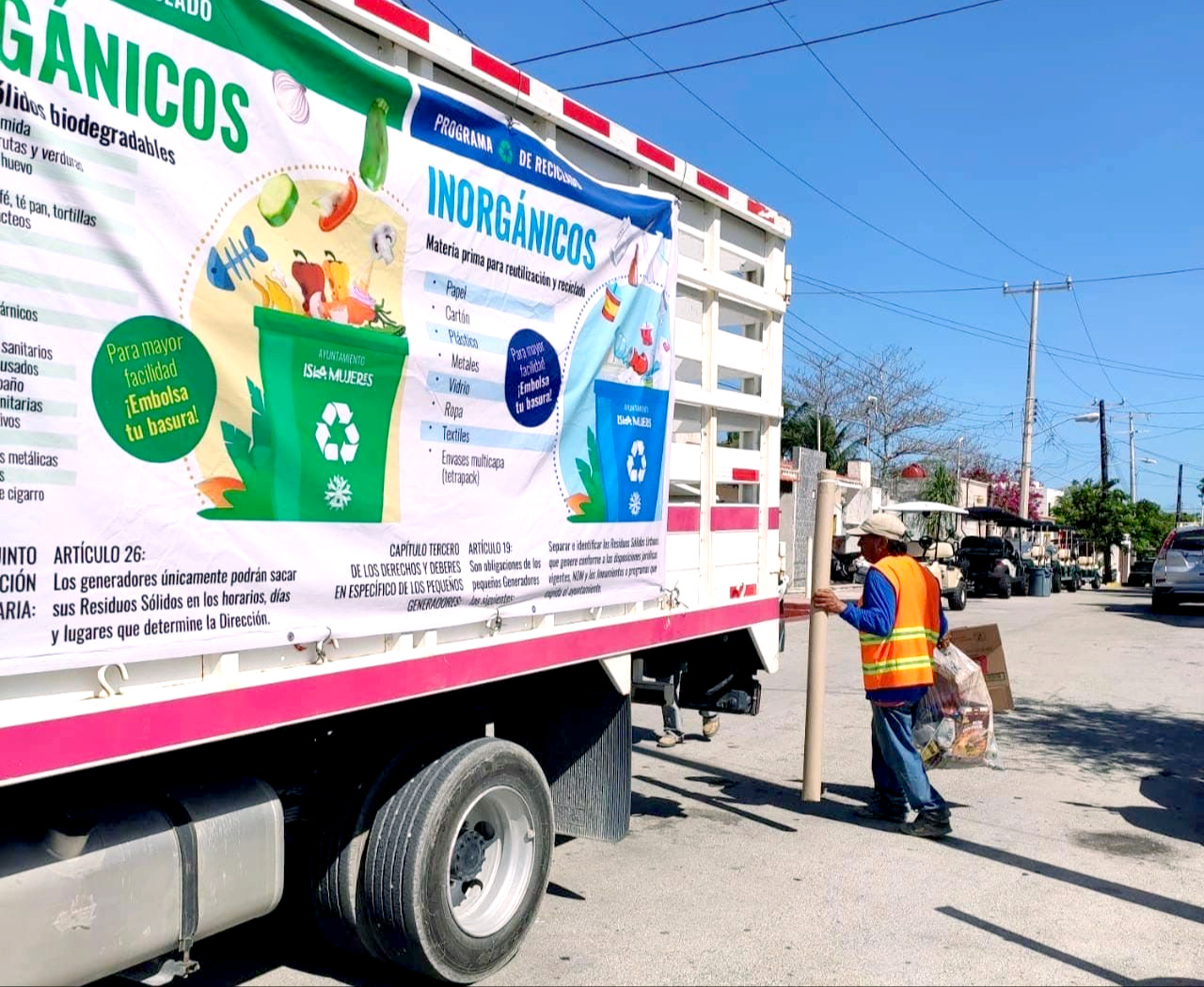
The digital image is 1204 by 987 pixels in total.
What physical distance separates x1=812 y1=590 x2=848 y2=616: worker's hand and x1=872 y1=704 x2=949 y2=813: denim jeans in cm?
58

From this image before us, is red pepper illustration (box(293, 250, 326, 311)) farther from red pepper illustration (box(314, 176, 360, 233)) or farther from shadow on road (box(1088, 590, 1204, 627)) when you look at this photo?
shadow on road (box(1088, 590, 1204, 627))

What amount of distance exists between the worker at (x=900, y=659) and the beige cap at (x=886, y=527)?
0.11 ft

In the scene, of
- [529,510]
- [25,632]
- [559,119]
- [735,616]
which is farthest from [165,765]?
[735,616]

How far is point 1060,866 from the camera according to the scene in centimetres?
587

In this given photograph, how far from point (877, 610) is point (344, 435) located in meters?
3.56

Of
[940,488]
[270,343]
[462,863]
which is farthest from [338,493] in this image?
[940,488]

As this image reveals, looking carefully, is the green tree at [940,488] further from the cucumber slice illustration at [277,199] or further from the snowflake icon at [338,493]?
the cucumber slice illustration at [277,199]

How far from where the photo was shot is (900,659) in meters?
6.21

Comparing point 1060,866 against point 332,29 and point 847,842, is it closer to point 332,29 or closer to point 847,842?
point 847,842

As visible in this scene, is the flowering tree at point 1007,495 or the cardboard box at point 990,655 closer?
the cardboard box at point 990,655

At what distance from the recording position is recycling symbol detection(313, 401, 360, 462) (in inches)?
139

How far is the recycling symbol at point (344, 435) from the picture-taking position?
139 inches

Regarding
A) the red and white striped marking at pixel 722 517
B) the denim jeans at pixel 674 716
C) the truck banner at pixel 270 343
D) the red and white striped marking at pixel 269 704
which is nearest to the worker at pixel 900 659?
the red and white striped marking at pixel 722 517

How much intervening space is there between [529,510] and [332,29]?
71.9 inches
